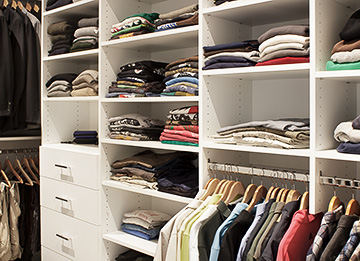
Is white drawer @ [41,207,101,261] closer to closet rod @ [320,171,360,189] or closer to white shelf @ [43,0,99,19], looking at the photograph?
white shelf @ [43,0,99,19]

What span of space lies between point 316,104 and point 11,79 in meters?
2.43

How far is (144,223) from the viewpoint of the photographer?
104 inches

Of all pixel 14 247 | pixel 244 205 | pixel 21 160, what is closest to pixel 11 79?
pixel 21 160

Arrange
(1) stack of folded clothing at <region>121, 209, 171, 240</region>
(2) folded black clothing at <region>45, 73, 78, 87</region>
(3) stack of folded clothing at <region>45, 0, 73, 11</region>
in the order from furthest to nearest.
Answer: (2) folded black clothing at <region>45, 73, 78, 87</region>
(3) stack of folded clothing at <region>45, 0, 73, 11</region>
(1) stack of folded clothing at <region>121, 209, 171, 240</region>

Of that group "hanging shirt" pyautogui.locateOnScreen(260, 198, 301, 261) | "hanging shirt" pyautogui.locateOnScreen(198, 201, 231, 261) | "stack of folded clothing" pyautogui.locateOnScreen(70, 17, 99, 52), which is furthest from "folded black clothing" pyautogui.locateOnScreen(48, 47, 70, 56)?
"hanging shirt" pyautogui.locateOnScreen(260, 198, 301, 261)

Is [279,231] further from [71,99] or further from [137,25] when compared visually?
[71,99]

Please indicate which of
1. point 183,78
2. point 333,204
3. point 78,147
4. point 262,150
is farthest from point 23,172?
point 333,204

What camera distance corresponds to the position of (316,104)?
66.2 inches

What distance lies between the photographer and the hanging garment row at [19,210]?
3234mm

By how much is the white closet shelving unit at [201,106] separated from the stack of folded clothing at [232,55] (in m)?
0.04

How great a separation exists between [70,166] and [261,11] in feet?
5.17

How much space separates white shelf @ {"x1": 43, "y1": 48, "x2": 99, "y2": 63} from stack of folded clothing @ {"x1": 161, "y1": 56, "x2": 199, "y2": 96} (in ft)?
1.94

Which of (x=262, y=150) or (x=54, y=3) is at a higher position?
(x=54, y=3)

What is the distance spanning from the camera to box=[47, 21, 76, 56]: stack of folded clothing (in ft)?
10.0
